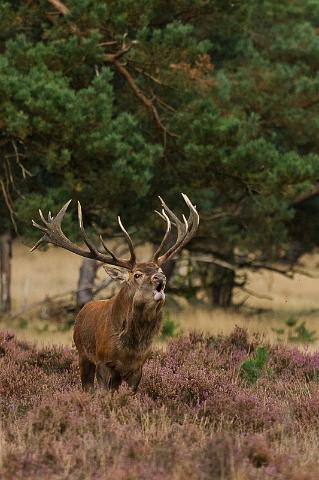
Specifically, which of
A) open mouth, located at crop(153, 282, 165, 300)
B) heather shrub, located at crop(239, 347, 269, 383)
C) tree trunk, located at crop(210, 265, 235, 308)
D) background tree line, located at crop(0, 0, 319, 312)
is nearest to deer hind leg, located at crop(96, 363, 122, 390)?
open mouth, located at crop(153, 282, 165, 300)

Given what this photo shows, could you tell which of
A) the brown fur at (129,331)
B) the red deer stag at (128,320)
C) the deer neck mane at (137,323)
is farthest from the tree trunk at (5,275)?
the deer neck mane at (137,323)

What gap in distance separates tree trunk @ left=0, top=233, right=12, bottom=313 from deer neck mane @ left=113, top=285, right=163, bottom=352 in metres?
12.8

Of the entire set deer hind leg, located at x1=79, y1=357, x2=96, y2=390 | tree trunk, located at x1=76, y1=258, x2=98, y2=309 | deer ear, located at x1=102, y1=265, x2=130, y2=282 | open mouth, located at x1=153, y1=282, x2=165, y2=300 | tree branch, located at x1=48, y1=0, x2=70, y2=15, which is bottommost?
tree trunk, located at x1=76, y1=258, x2=98, y2=309

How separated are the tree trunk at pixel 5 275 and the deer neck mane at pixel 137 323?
12.8m

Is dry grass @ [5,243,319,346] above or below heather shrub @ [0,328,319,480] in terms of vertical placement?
below

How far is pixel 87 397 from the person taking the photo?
740cm

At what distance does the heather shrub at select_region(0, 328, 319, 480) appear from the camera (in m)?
5.66

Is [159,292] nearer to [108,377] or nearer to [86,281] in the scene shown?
[108,377]

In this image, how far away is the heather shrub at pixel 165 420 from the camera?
5.66 m

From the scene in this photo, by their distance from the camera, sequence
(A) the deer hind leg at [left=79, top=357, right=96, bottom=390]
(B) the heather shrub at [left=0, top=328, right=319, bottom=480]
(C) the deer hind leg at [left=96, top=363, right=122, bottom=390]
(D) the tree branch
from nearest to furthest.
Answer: (B) the heather shrub at [left=0, top=328, right=319, bottom=480]
(C) the deer hind leg at [left=96, top=363, right=122, bottom=390]
(A) the deer hind leg at [left=79, top=357, right=96, bottom=390]
(D) the tree branch

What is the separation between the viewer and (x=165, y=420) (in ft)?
22.7

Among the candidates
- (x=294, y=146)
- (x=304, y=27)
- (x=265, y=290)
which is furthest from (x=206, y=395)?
(x=265, y=290)

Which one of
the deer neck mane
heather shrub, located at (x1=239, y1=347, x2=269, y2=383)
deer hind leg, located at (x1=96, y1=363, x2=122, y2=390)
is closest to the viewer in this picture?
the deer neck mane

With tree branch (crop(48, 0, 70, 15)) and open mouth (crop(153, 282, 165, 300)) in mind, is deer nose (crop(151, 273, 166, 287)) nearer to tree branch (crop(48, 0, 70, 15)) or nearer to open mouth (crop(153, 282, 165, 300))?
open mouth (crop(153, 282, 165, 300))
